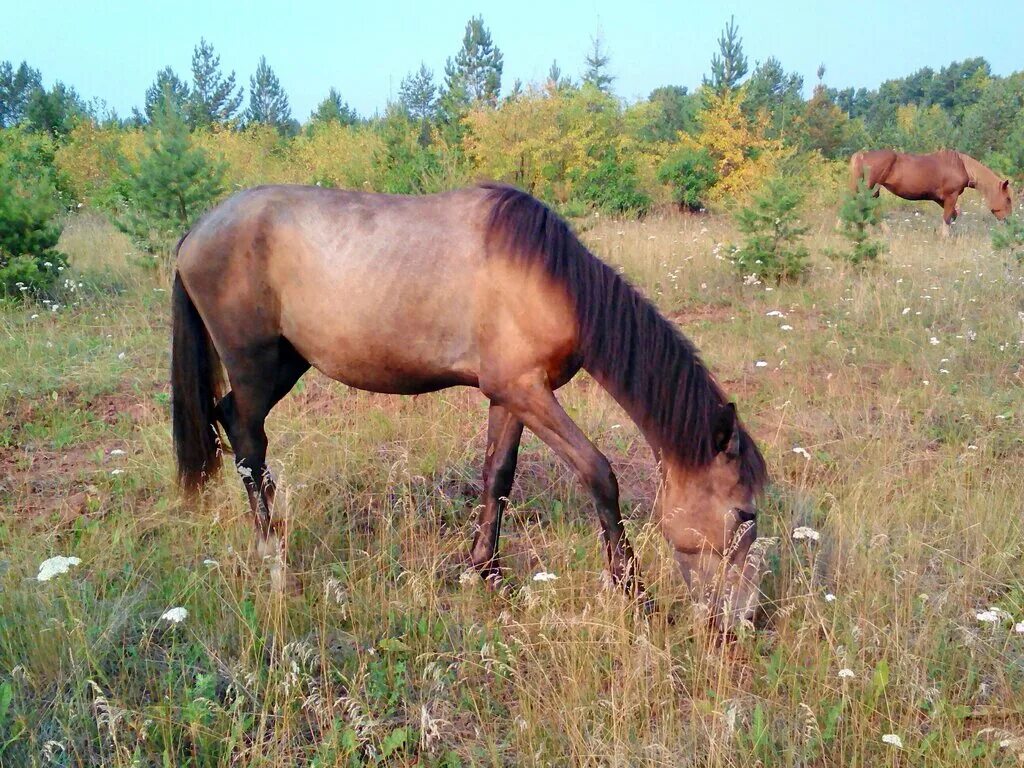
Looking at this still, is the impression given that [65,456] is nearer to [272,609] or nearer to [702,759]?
[272,609]

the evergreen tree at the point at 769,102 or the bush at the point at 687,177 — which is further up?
the evergreen tree at the point at 769,102

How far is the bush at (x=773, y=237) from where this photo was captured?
27.0 feet

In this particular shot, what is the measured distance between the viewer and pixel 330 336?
3.53 m

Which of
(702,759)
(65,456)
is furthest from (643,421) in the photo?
(65,456)

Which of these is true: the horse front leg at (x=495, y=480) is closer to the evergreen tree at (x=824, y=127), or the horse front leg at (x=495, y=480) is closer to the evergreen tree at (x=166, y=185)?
the evergreen tree at (x=166, y=185)

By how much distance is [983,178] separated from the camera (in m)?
15.2

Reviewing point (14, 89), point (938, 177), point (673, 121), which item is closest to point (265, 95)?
point (14, 89)

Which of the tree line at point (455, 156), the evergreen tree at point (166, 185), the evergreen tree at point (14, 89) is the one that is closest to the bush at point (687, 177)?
the tree line at point (455, 156)

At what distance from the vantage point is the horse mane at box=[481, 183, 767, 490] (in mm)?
3084

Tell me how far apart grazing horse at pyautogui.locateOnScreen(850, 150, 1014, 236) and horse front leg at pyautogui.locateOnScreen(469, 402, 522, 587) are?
44.2 feet

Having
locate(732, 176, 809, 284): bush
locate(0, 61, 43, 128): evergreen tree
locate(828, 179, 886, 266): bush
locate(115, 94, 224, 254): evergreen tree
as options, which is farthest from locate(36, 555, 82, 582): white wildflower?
locate(0, 61, 43, 128): evergreen tree

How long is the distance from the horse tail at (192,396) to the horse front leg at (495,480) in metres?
1.38

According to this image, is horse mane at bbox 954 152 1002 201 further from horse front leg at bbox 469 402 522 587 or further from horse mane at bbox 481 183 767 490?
horse front leg at bbox 469 402 522 587

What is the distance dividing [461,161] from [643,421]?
7975mm
